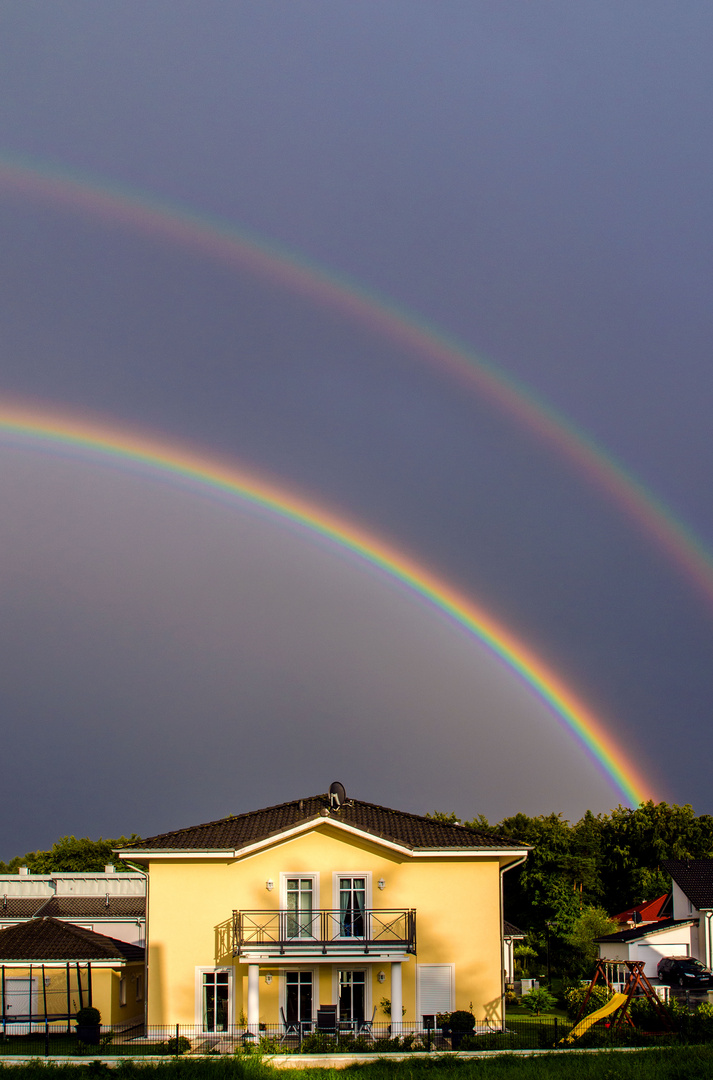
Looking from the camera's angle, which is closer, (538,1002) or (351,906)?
(351,906)

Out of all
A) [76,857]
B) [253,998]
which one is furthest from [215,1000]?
[76,857]

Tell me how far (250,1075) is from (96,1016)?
300 inches

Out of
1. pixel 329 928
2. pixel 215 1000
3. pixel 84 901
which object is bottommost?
pixel 215 1000

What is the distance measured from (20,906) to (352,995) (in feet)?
85.7

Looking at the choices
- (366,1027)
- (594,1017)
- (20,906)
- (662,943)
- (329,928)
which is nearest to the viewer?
(594,1017)

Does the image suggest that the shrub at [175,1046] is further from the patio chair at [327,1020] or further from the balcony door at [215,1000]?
the patio chair at [327,1020]

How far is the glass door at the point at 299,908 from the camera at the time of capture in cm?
3152

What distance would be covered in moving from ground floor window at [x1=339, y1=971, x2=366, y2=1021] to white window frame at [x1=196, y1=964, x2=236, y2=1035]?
3088mm

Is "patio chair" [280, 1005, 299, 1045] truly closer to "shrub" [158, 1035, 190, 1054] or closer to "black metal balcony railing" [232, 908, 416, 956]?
"black metal balcony railing" [232, 908, 416, 956]

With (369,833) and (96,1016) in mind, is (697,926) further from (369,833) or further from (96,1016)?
(96,1016)

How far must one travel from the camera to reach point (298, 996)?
103 feet

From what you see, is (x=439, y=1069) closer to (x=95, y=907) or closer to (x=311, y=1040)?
(x=311, y=1040)

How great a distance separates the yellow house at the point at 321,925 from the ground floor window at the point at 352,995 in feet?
0.10

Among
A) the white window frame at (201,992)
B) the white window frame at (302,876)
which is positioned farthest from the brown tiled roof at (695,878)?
the white window frame at (201,992)
